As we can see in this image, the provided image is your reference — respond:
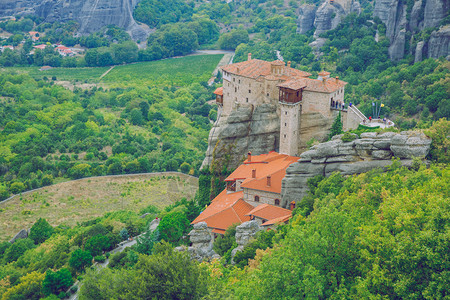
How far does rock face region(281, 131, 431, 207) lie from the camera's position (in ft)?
143

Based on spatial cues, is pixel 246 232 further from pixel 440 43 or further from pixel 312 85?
pixel 440 43

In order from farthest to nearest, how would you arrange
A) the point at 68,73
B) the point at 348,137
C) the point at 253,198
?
the point at 68,73, the point at 253,198, the point at 348,137

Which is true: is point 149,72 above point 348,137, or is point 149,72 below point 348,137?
below

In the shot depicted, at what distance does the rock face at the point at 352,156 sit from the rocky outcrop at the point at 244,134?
379 inches

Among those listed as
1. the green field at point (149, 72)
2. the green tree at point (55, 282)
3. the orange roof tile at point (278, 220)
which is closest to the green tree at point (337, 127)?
the orange roof tile at point (278, 220)

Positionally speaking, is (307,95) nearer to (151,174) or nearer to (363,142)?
(363,142)

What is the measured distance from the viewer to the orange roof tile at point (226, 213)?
168 ft

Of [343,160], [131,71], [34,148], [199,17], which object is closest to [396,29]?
[343,160]

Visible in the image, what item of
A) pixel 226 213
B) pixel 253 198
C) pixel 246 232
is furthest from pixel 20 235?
pixel 246 232

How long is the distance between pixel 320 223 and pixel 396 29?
61222 millimetres

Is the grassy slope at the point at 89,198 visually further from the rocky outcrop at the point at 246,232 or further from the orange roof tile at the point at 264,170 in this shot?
the rocky outcrop at the point at 246,232

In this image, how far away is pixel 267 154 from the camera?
58.9m

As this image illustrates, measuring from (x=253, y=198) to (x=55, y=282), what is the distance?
18701 mm

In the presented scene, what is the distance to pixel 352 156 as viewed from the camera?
46.9 m
